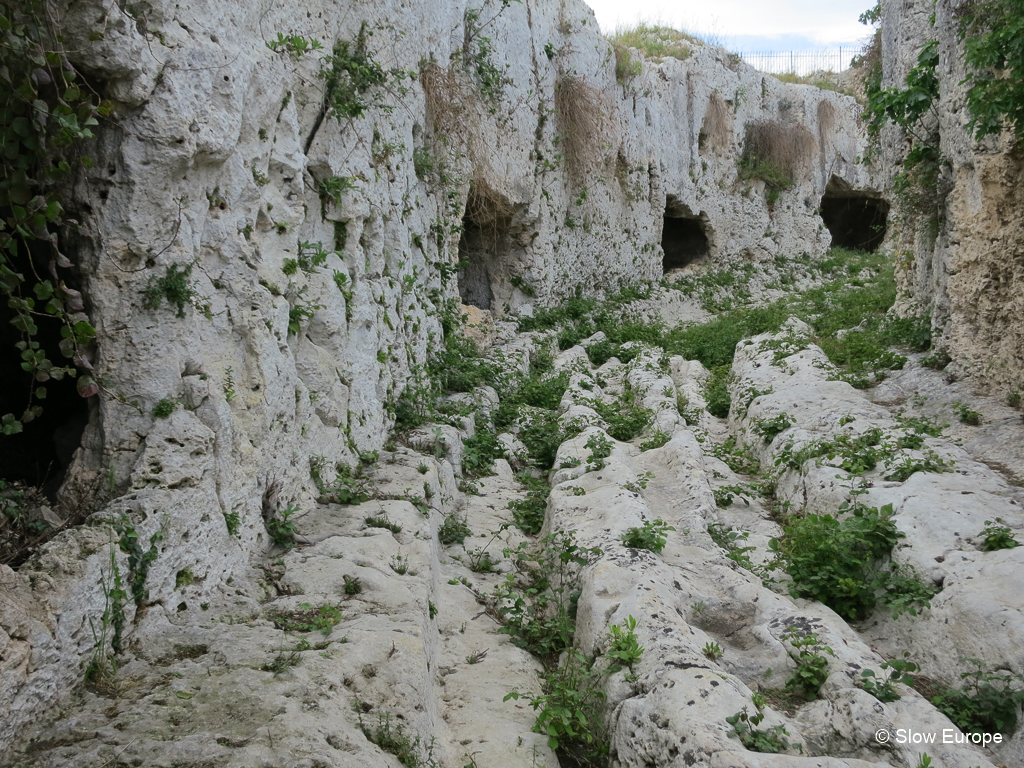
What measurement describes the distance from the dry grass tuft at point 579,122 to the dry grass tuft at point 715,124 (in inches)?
238

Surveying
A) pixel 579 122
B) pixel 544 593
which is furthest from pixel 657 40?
pixel 544 593

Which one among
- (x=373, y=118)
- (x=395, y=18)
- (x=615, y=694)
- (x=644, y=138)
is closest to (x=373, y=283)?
(x=373, y=118)

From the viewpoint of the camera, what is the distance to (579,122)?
50.5ft

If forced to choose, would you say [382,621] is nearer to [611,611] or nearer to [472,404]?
[611,611]

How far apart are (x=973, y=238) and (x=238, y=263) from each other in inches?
332

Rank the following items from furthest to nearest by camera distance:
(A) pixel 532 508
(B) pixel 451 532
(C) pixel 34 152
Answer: (A) pixel 532 508 < (B) pixel 451 532 < (C) pixel 34 152

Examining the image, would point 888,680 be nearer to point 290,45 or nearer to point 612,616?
point 612,616

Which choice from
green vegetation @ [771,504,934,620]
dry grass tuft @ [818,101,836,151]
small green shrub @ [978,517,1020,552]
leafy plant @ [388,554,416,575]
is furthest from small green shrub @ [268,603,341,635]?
dry grass tuft @ [818,101,836,151]

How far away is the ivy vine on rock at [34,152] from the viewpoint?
333cm

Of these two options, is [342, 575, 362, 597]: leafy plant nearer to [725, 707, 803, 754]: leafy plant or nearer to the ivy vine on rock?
the ivy vine on rock

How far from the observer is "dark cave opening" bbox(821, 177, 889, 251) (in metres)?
27.3

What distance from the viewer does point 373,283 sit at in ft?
24.5

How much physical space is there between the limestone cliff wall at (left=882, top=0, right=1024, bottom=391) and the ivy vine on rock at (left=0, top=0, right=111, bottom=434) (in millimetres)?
8056

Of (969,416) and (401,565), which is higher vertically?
(969,416)
